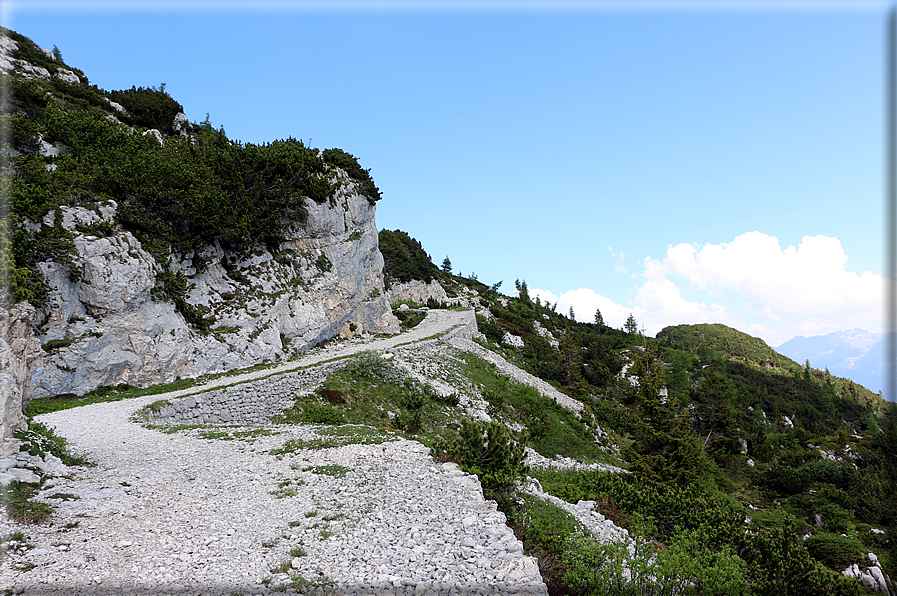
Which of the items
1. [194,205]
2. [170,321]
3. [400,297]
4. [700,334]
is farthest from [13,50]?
[700,334]

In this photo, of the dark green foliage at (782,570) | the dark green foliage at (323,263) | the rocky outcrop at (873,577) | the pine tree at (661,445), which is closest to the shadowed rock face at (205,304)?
the dark green foliage at (323,263)

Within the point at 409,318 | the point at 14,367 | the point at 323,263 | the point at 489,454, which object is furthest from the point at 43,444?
the point at 409,318

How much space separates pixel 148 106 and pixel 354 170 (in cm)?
2955

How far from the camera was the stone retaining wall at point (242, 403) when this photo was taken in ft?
60.5

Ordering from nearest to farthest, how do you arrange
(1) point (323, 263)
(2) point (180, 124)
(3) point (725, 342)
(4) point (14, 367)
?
(4) point (14, 367), (1) point (323, 263), (2) point (180, 124), (3) point (725, 342)

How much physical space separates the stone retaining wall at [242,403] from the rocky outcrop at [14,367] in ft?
25.5

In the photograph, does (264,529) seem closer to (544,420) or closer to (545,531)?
(545,531)

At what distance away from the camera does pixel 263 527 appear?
8766 mm

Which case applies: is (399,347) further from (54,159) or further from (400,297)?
(400,297)

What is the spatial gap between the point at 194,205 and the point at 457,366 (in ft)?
77.9

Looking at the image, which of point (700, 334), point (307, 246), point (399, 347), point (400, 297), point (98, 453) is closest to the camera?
point (98, 453)

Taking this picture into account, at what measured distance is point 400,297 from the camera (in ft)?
216

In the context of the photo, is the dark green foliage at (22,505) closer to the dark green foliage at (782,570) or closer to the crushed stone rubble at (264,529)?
the crushed stone rubble at (264,529)

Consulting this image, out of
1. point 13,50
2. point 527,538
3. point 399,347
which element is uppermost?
point 13,50
